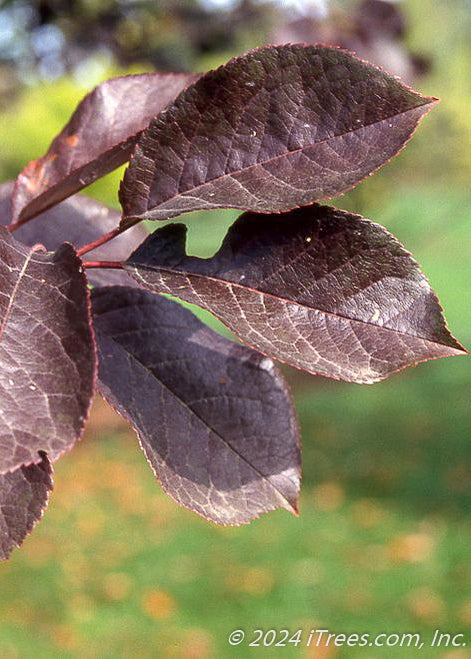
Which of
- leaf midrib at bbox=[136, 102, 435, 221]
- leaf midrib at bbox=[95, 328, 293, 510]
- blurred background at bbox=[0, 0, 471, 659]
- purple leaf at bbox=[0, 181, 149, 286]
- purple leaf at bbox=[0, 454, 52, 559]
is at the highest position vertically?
blurred background at bbox=[0, 0, 471, 659]

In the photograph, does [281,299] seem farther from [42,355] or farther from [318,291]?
[42,355]

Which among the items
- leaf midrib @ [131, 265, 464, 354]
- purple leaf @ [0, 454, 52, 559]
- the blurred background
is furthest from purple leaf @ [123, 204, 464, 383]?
the blurred background

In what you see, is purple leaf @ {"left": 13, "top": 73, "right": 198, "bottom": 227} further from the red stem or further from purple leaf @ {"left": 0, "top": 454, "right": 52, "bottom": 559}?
purple leaf @ {"left": 0, "top": 454, "right": 52, "bottom": 559}

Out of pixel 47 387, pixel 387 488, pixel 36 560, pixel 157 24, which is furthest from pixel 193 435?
pixel 387 488

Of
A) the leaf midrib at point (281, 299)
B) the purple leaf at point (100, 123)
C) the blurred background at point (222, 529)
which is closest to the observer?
the leaf midrib at point (281, 299)

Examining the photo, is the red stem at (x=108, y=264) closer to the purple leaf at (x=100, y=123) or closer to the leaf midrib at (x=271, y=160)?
the leaf midrib at (x=271, y=160)

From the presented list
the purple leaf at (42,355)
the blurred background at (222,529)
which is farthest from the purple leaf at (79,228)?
the blurred background at (222,529)
